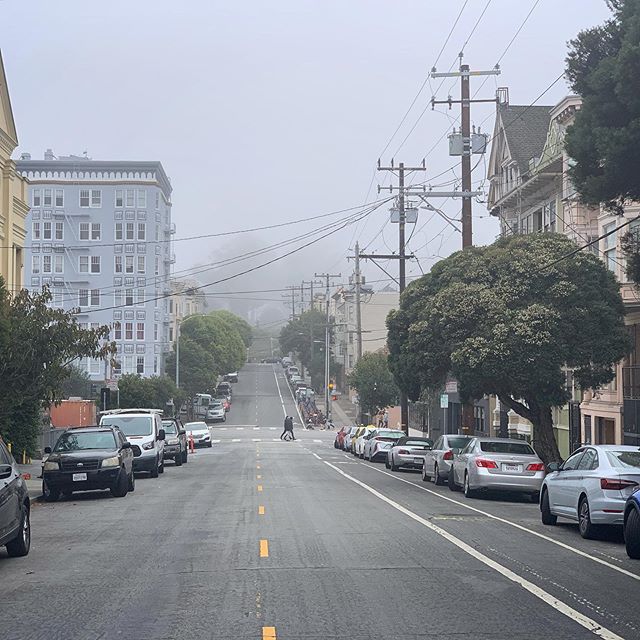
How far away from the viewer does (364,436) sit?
4925 cm

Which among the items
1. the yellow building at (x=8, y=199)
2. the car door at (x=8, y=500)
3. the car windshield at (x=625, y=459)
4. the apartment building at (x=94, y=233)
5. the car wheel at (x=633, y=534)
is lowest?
the car wheel at (x=633, y=534)

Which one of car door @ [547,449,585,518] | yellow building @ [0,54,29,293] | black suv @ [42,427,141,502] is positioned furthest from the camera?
yellow building @ [0,54,29,293]

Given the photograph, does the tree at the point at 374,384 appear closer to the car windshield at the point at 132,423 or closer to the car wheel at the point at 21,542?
the car windshield at the point at 132,423

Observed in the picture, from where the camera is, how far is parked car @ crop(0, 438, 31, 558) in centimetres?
1291

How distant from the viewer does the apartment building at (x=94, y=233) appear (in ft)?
308

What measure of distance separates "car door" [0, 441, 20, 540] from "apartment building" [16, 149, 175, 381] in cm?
8031

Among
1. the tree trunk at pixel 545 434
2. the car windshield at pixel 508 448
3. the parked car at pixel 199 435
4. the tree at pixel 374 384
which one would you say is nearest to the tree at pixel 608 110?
the car windshield at pixel 508 448

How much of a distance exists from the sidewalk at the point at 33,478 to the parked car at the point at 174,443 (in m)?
4.59

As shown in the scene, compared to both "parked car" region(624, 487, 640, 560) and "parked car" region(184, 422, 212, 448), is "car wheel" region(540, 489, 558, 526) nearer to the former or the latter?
"parked car" region(624, 487, 640, 560)

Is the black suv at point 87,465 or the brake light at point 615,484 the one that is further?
the black suv at point 87,465

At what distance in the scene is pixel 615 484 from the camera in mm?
15938

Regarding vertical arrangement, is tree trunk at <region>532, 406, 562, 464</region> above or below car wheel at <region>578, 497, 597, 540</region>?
above

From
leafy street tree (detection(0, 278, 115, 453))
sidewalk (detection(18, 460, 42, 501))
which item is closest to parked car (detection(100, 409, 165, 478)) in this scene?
sidewalk (detection(18, 460, 42, 501))

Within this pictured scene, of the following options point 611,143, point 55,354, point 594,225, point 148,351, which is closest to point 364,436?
point 594,225
